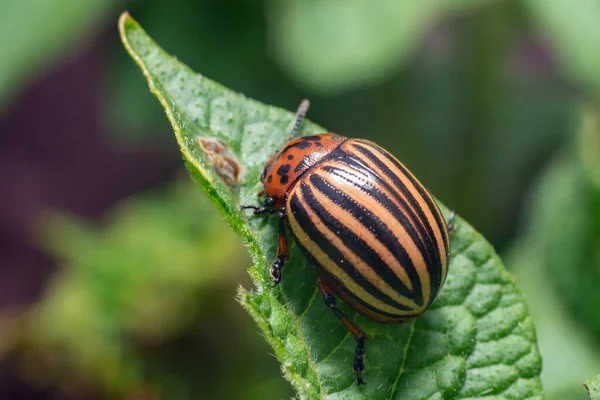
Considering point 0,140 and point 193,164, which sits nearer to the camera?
point 193,164

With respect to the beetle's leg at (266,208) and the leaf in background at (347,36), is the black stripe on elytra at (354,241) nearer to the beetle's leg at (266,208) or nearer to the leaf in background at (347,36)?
the beetle's leg at (266,208)

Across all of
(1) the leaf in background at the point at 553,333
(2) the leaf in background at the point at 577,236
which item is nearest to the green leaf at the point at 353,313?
(1) the leaf in background at the point at 553,333

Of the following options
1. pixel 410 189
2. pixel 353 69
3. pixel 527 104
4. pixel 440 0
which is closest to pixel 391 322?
pixel 410 189

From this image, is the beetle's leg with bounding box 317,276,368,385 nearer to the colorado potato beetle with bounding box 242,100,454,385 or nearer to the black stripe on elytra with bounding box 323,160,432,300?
the colorado potato beetle with bounding box 242,100,454,385

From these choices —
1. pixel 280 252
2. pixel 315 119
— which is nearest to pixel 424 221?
pixel 280 252

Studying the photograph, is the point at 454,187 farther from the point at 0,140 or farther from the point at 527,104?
the point at 0,140

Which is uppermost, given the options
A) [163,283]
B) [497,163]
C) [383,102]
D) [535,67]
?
[535,67]

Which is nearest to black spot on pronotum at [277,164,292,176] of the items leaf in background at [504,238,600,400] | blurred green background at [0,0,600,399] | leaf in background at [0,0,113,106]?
blurred green background at [0,0,600,399]
